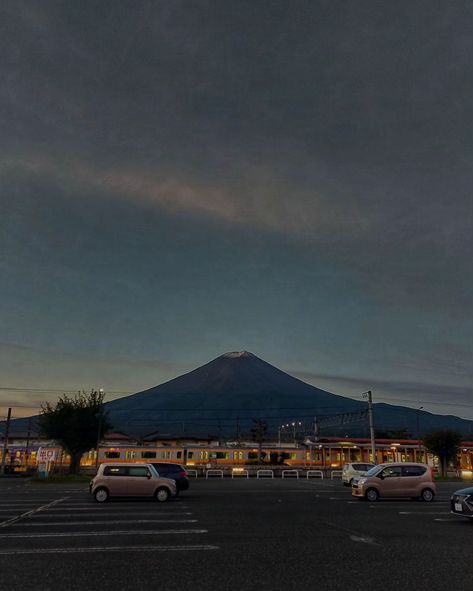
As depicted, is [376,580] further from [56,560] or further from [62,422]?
[62,422]

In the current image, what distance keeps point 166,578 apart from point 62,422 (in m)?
40.8

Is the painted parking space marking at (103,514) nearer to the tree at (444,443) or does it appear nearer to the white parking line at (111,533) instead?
the white parking line at (111,533)

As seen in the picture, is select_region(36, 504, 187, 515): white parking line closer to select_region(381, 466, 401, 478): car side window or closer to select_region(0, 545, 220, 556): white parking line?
select_region(0, 545, 220, 556): white parking line

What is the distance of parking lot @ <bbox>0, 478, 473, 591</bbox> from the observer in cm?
786

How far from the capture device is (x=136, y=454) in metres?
61.7

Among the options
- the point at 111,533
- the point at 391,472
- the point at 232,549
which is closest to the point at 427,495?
the point at 391,472

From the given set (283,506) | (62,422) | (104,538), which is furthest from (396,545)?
(62,422)

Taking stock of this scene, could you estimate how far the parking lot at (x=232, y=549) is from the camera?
7.86 m

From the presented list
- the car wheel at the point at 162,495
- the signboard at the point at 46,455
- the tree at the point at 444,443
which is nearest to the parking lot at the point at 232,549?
the car wheel at the point at 162,495

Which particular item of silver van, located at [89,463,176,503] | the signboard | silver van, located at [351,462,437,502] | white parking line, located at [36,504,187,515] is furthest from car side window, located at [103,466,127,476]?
the signboard

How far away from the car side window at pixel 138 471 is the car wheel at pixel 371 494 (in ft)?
29.8

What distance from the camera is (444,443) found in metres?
53.0

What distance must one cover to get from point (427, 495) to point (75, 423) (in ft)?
106

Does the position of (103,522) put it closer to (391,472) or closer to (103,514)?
(103,514)
